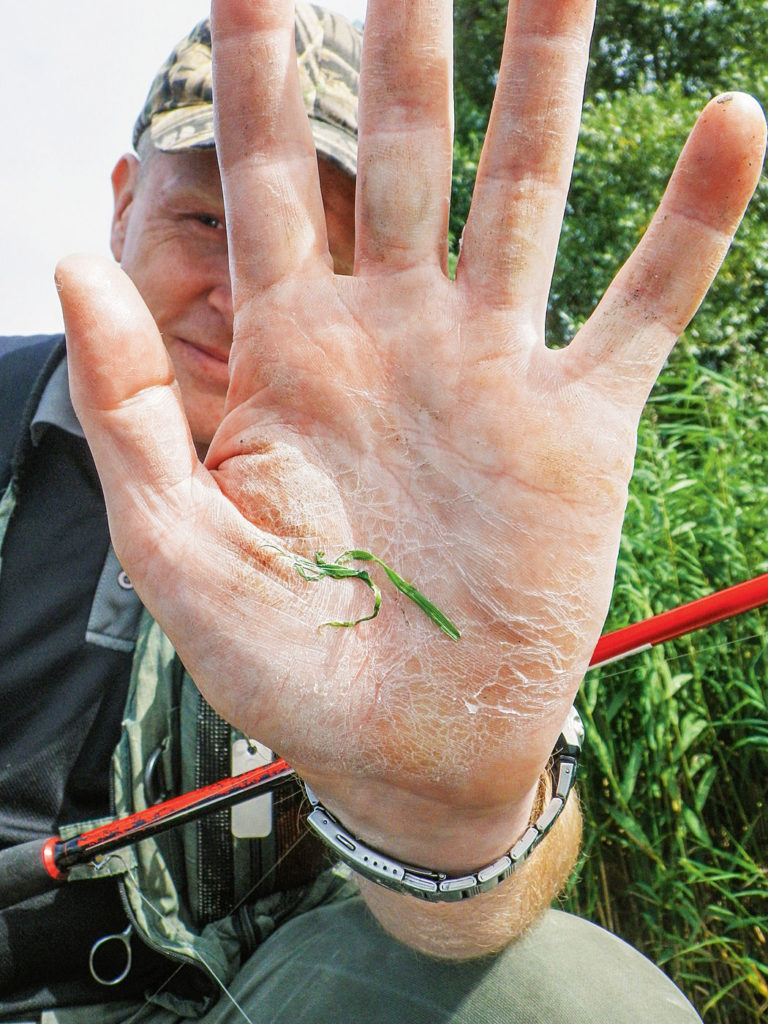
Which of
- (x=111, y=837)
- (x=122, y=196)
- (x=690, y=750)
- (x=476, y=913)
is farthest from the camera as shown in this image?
(x=122, y=196)

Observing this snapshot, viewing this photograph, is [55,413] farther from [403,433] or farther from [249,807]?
[403,433]

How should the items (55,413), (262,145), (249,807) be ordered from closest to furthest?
(262,145) → (249,807) → (55,413)

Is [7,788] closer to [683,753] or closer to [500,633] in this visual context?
[500,633]

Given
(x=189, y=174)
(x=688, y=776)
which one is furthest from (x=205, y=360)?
(x=688, y=776)

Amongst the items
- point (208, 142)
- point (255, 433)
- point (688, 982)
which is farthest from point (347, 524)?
point (688, 982)

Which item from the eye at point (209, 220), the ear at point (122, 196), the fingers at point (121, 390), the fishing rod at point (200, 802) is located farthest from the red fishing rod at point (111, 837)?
the ear at point (122, 196)

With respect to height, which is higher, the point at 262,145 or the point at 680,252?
the point at 262,145

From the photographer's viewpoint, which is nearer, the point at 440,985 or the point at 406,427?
the point at 406,427
